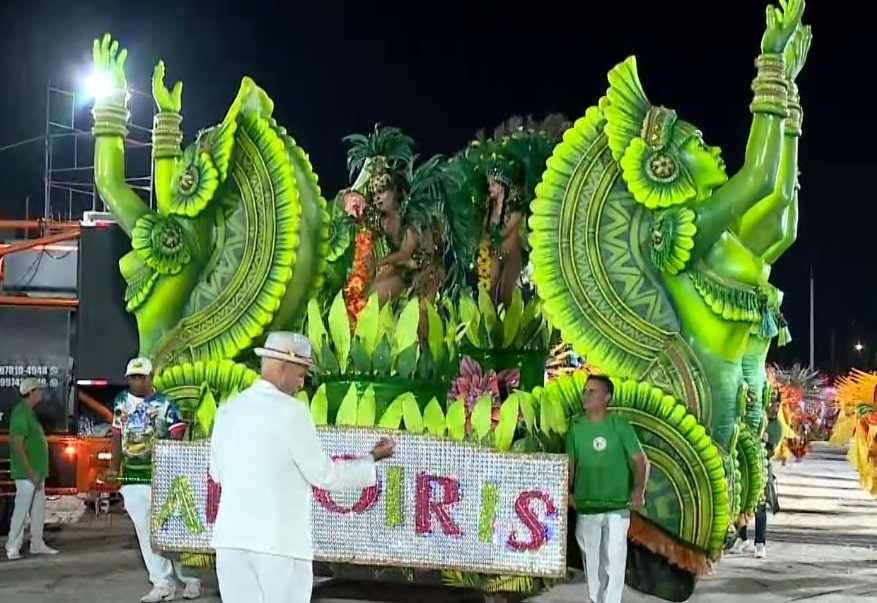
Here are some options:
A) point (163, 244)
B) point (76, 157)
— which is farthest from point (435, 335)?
point (76, 157)

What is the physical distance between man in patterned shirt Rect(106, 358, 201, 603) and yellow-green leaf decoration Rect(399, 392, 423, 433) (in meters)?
1.69

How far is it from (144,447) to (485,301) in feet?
8.05

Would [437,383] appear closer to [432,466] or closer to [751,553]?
[432,466]

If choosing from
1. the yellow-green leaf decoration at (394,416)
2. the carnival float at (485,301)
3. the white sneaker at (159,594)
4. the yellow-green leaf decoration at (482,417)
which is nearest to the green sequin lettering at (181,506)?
the carnival float at (485,301)

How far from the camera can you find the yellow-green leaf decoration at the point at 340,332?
7.46 m

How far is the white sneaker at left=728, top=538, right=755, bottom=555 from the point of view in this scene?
11305 mm

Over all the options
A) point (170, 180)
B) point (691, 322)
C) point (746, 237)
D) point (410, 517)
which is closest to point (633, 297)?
point (691, 322)

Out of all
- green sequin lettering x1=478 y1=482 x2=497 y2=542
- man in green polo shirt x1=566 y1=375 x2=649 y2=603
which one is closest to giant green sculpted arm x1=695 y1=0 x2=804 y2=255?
man in green polo shirt x1=566 y1=375 x2=649 y2=603

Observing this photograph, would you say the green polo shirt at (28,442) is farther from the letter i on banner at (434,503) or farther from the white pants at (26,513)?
the letter i on banner at (434,503)

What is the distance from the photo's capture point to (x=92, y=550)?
10.8m

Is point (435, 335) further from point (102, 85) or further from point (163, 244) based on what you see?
point (102, 85)

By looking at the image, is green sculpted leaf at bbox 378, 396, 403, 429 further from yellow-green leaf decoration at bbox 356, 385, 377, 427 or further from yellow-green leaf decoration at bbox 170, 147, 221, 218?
yellow-green leaf decoration at bbox 170, 147, 221, 218

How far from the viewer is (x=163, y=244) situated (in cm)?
848

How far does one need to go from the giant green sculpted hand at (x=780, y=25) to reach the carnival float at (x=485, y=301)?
1 cm
